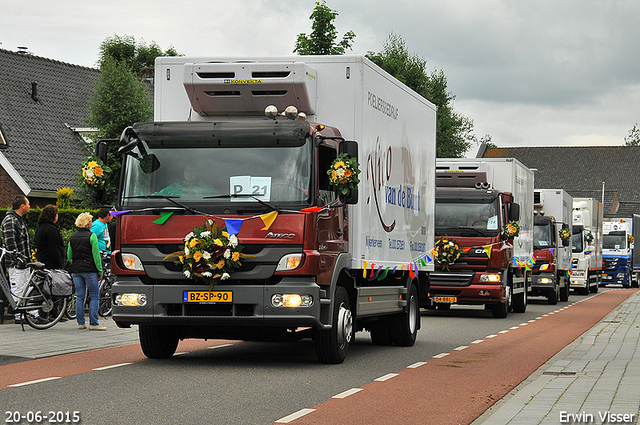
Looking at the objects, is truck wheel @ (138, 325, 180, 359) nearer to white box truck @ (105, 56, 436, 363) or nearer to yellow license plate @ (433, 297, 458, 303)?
white box truck @ (105, 56, 436, 363)

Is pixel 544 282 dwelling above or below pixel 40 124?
below

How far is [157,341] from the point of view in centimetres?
1140

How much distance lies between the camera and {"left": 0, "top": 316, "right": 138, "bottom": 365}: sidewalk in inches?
469

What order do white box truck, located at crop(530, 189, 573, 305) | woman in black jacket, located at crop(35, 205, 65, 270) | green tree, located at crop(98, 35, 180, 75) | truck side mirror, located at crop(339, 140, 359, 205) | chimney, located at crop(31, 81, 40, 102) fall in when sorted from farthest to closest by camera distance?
green tree, located at crop(98, 35, 180, 75) < chimney, located at crop(31, 81, 40, 102) < white box truck, located at crop(530, 189, 573, 305) < woman in black jacket, located at crop(35, 205, 65, 270) < truck side mirror, located at crop(339, 140, 359, 205)

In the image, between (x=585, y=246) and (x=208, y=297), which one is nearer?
(x=208, y=297)

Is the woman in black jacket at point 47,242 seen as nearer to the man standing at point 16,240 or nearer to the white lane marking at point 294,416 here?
the man standing at point 16,240

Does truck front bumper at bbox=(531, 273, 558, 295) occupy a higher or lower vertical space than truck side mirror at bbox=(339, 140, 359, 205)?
lower

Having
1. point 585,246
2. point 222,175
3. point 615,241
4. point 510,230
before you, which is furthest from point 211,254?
point 615,241

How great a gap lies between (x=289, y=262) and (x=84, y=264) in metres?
5.97

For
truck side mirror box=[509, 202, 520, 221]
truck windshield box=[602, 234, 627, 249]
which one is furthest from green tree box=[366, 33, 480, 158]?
truck side mirror box=[509, 202, 520, 221]

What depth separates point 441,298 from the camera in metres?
20.9

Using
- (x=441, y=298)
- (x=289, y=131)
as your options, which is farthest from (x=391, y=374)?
(x=441, y=298)

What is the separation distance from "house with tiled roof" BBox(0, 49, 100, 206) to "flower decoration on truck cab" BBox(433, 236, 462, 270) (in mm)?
14584

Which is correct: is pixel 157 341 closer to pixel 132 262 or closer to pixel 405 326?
pixel 132 262
